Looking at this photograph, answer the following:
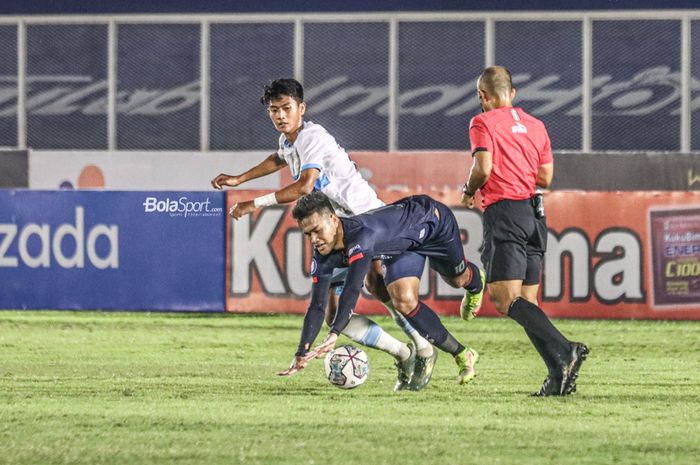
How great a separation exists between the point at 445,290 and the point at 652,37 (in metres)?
11.9

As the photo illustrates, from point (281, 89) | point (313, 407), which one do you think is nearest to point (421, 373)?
point (313, 407)

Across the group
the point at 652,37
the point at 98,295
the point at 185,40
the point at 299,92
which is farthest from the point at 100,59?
the point at 299,92

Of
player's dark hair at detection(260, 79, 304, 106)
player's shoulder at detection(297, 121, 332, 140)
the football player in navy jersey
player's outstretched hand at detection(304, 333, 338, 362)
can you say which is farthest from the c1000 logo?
player's outstretched hand at detection(304, 333, 338, 362)

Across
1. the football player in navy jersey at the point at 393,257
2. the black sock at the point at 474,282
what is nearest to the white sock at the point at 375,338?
the football player in navy jersey at the point at 393,257

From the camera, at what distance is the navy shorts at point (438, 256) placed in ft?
31.4

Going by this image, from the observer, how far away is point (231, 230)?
53.4ft

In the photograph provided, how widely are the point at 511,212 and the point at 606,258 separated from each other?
6.53 m

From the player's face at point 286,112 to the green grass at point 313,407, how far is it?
1645 millimetres

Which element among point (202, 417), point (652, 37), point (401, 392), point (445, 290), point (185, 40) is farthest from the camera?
point (185, 40)

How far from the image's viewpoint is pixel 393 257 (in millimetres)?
9562

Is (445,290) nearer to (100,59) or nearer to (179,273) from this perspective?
(179,273)

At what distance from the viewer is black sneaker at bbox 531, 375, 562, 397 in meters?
9.34

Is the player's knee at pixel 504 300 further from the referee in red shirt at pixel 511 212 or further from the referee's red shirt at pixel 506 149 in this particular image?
the referee's red shirt at pixel 506 149

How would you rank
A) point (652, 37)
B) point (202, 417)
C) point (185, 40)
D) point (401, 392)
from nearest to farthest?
point (202, 417) → point (401, 392) → point (652, 37) → point (185, 40)
